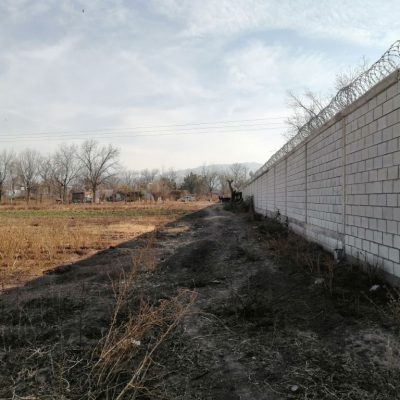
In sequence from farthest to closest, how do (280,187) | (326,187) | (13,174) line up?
(13,174), (280,187), (326,187)

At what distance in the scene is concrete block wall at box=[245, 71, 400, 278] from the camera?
17.0 feet

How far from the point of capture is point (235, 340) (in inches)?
164

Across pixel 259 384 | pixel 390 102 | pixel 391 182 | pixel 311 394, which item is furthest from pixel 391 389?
pixel 390 102

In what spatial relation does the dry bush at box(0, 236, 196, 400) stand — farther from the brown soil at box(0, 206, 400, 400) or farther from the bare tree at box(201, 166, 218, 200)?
the bare tree at box(201, 166, 218, 200)

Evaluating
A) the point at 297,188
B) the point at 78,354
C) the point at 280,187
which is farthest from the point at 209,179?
the point at 78,354

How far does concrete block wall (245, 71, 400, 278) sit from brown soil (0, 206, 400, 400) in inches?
27.1

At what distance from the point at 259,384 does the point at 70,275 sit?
5.59m

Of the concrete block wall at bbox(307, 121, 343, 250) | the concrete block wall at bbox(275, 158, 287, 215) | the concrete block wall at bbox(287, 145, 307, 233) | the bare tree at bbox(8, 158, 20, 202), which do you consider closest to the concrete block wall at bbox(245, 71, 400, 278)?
the concrete block wall at bbox(307, 121, 343, 250)

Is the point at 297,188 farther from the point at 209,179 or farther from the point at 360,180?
the point at 209,179

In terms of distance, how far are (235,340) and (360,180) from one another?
357cm

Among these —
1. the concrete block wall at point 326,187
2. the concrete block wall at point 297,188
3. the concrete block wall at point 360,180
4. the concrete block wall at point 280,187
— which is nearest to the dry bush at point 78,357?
the concrete block wall at point 360,180

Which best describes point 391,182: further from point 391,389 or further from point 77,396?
point 77,396

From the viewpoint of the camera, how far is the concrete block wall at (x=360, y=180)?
518 cm

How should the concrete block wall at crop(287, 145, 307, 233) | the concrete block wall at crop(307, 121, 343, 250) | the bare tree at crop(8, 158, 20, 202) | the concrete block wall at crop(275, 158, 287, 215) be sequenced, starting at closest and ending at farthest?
the concrete block wall at crop(307, 121, 343, 250)
the concrete block wall at crop(287, 145, 307, 233)
the concrete block wall at crop(275, 158, 287, 215)
the bare tree at crop(8, 158, 20, 202)
